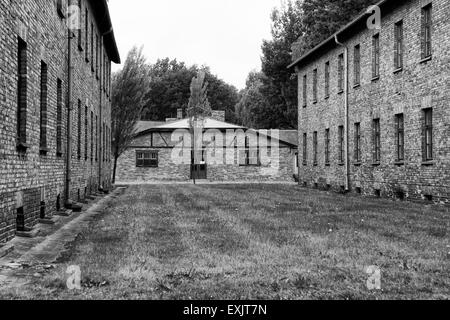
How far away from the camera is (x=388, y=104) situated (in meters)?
20.6

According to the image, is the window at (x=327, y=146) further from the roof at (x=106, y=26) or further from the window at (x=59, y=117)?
the window at (x=59, y=117)

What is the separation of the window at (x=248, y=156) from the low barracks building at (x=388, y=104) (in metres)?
14.1

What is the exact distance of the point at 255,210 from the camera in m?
15.0

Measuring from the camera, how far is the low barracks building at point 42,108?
29.7ft

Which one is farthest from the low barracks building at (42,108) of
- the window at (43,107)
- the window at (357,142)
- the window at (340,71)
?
the window at (340,71)

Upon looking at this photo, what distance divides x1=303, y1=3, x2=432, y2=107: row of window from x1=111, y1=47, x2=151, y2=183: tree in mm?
9708

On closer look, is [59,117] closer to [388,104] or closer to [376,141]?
[388,104]

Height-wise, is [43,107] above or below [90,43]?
below

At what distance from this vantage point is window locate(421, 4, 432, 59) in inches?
704

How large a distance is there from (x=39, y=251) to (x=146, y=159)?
35068mm

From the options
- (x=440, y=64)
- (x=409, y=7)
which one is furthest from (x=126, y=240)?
(x=409, y=7)

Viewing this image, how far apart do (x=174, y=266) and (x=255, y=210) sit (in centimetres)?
825

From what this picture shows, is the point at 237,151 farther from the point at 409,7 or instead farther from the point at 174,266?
the point at 174,266

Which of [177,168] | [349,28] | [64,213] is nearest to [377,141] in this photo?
[349,28]
